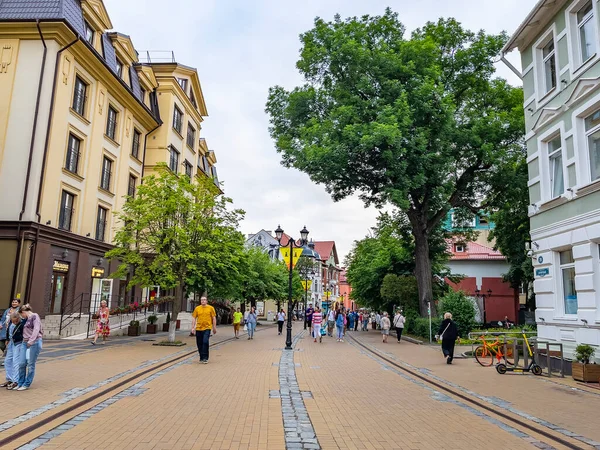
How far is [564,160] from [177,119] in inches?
1069

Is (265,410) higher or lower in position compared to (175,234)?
lower

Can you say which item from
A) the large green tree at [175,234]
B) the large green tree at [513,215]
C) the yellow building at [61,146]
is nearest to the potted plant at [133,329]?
the yellow building at [61,146]

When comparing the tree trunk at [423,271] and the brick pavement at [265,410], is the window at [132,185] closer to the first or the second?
the tree trunk at [423,271]

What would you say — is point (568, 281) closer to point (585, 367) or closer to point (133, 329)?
point (585, 367)

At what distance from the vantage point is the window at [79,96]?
2334cm

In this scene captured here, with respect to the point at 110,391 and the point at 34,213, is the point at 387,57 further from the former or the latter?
the point at 110,391

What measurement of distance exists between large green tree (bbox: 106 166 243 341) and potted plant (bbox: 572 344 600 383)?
1247 cm

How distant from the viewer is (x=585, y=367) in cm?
1106

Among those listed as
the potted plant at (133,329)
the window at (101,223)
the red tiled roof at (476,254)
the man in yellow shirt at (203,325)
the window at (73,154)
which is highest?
the window at (73,154)

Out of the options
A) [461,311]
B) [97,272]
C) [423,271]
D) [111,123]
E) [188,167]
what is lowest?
[461,311]

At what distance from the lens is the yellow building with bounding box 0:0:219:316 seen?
66.2 ft

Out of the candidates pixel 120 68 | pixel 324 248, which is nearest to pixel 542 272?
pixel 120 68

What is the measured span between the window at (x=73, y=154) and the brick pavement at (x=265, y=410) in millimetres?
12367

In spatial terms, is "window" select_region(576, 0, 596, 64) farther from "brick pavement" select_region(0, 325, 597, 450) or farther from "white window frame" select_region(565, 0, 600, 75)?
"brick pavement" select_region(0, 325, 597, 450)
